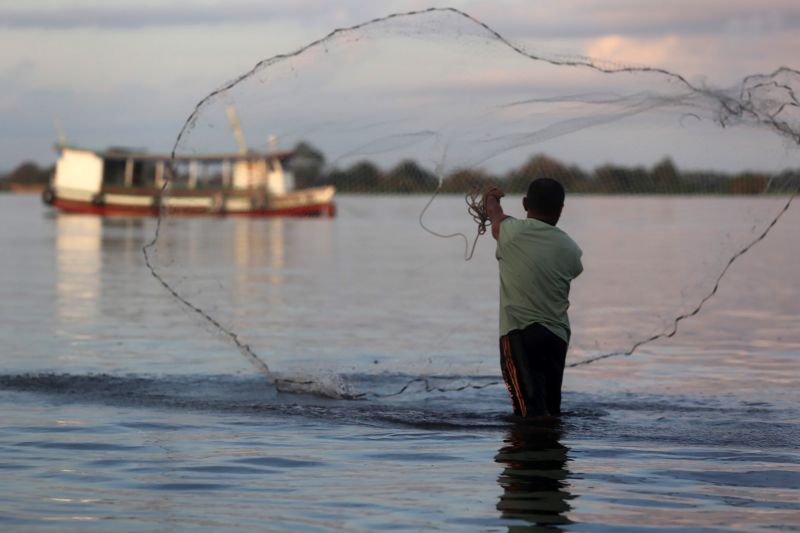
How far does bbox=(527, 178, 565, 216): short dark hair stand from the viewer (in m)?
9.11

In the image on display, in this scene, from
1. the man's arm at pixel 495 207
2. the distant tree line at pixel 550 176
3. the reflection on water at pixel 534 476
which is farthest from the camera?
the distant tree line at pixel 550 176

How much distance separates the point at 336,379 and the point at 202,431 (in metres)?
2.23

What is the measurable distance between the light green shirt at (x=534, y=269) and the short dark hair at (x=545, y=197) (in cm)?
10

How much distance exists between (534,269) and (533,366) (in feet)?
2.22

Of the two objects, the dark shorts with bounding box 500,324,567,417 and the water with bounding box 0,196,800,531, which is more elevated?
the dark shorts with bounding box 500,324,567,417

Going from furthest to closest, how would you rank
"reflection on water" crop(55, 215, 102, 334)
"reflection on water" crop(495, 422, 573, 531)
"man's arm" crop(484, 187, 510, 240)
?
"reflection on water" crop(55, 215, 102, 334) < "man's arm" crop(484, 187, 510, 240) < "reflection on water" crop(495, 422, 573, 531)

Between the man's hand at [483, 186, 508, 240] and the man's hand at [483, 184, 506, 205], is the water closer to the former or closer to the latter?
the man's hand at [483, 186, 508, 240]

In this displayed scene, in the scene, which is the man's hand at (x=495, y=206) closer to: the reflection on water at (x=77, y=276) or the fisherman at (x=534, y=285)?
the fisherman at (x=534, y=285)

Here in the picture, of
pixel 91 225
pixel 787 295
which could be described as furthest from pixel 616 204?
pixel 787 295

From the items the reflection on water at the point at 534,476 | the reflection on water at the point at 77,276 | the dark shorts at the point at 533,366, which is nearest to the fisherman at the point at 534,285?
the dark shorts at the point at 533,366

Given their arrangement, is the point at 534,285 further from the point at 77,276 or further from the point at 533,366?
the point at 77,276

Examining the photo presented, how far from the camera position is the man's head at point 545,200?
29.9 ft

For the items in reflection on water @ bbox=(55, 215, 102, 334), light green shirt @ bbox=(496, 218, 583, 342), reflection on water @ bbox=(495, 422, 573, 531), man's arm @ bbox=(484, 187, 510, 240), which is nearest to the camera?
reflection on water @ bbox=(495, 422, 573, 531)

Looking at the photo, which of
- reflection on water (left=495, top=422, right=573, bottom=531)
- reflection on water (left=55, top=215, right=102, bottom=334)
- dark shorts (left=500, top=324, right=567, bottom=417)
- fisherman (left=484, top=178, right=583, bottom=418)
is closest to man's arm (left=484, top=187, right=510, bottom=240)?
fisherman (left=484, top=178, right=583, bottom=418)
